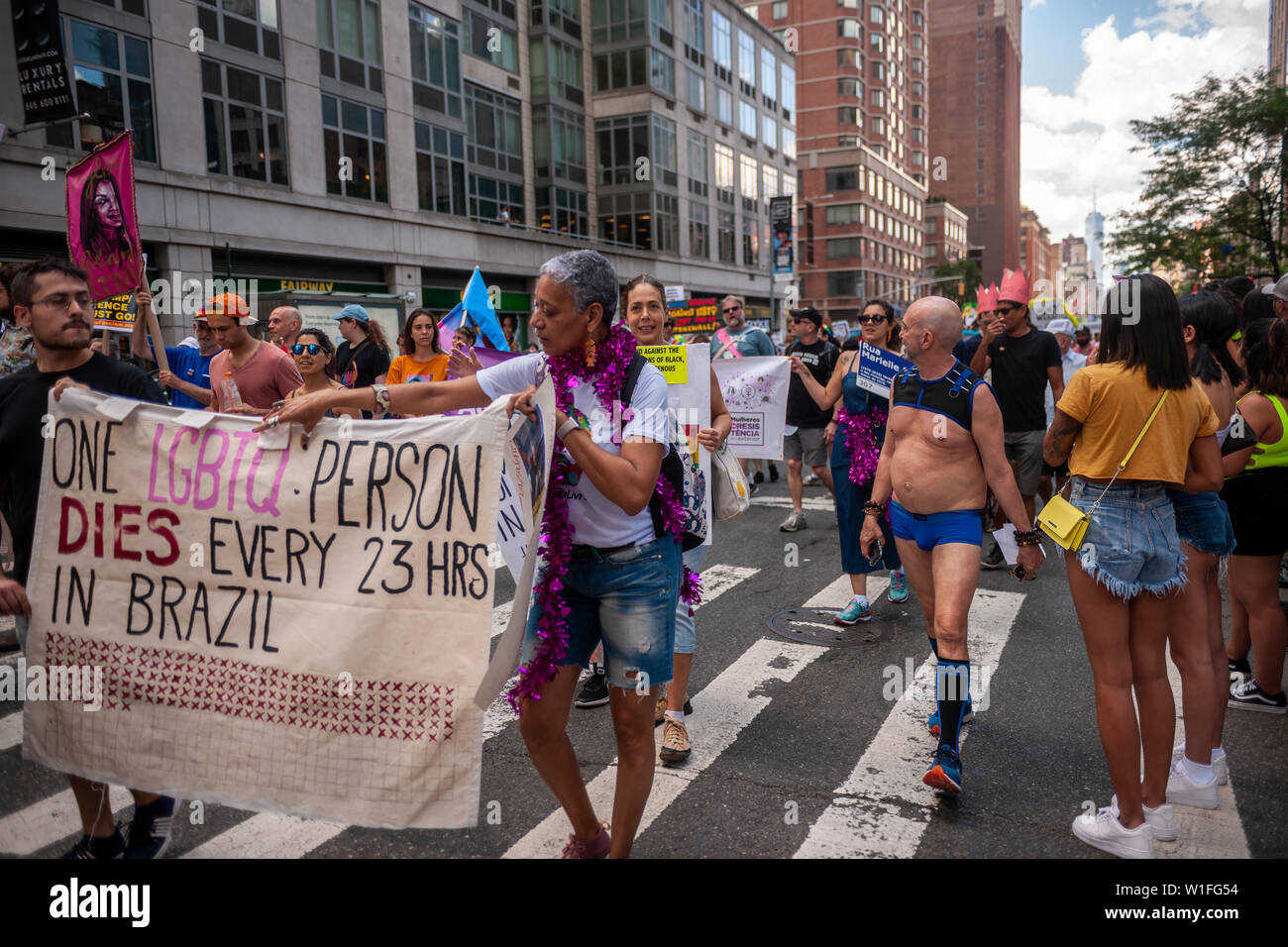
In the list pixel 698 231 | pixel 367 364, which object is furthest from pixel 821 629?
pixel 698 231

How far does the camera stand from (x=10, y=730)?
463cm

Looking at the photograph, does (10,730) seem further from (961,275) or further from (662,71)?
(961,275)

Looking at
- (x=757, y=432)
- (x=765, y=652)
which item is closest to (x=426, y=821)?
(x=765, y=652)

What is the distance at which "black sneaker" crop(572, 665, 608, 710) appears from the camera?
5.03 m

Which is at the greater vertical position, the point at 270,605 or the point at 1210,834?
the point at 270,605

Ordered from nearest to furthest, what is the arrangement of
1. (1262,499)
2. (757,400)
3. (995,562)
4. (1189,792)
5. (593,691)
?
→ 1. (1189,792)
2. (1262,499)
3. (593,691)
4. (995,562)
5. (757,400)

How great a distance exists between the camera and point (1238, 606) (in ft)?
17.0

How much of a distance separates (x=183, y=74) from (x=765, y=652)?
21657 mm

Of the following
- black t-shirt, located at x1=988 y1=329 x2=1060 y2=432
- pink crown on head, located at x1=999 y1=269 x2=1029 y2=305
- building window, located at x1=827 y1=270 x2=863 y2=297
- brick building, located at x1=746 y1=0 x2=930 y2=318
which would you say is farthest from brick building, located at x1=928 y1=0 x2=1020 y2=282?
pink crown on head, located at x1=999 y1=269 x2=1029 y2=305

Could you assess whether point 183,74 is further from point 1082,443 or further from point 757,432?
point 1082,443

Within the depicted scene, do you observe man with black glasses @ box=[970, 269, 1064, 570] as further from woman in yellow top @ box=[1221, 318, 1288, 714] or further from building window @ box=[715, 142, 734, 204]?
building window @ box=[715, 142, 734, 204]

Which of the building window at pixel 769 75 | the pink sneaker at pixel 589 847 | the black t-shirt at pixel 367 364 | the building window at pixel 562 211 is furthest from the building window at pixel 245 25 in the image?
the building window at pixel 769 75

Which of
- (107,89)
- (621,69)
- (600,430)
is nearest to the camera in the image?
(600,430)

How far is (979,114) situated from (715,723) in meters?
144
